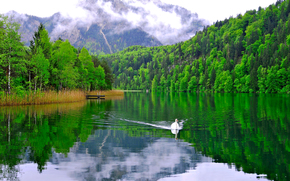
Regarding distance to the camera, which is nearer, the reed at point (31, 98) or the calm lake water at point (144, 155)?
the calm lake water at point (144, 155)

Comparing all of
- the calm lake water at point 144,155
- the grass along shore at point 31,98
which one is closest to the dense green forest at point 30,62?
the grass along shore at point 31,98

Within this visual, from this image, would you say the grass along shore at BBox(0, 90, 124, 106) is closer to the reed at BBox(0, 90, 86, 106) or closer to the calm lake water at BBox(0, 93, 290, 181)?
the reed at BBox(0, 90, 86, 106)

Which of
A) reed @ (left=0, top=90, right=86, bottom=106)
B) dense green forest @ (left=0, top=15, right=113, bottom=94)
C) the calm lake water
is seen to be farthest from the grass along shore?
the calm lake water

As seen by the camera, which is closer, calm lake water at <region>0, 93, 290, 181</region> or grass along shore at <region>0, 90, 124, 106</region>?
calm lake water at <region>0, 93, 290, 181</region>

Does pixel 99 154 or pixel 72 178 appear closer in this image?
pixel 72 178

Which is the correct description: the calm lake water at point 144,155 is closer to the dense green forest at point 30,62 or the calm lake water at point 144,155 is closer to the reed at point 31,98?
the reed at point 31,98

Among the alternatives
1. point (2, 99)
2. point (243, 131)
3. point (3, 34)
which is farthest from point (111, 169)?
point (3, 34)

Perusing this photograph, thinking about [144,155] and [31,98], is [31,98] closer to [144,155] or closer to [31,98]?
[31,98]

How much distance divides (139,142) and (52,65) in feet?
175

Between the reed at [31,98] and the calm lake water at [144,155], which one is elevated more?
the reed at [31,98]

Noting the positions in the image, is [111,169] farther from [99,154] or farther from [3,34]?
[3,34]

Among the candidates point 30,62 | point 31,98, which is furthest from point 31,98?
point 30,62

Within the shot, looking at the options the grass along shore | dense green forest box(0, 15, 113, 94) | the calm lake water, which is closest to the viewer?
the calm lake water

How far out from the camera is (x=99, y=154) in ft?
48.9
